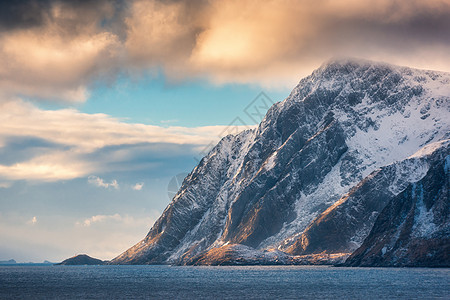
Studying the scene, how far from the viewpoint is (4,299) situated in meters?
162

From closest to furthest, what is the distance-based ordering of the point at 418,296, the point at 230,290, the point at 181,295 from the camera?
the point at 418,296, the point at 181,295, the point at 230,290

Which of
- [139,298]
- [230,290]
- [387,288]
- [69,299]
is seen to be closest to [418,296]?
[387,288]

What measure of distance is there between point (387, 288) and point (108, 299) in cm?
8669

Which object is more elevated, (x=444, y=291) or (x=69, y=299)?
(x=69, y=299)

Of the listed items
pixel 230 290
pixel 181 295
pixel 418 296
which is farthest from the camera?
pixel 230 290

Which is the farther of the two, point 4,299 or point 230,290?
point 230,290

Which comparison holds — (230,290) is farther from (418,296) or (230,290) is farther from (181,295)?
(418,296)

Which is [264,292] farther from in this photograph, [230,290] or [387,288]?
[387,288]

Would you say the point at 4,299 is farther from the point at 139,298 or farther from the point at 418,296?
the point at 418,296

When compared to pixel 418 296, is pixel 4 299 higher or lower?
higher

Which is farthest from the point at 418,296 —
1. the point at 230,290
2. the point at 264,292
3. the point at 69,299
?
the point at 69,299

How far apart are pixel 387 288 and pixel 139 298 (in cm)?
7797

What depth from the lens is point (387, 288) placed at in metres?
182

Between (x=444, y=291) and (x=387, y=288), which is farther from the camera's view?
(x=387, y=288)
